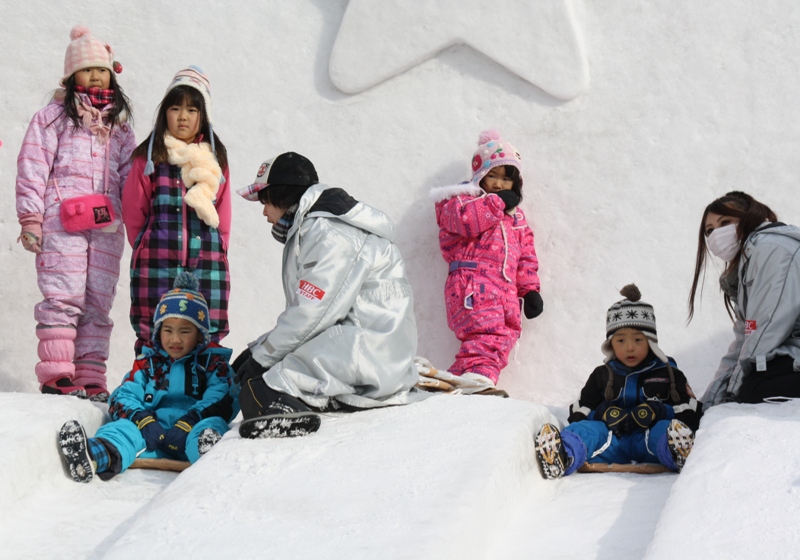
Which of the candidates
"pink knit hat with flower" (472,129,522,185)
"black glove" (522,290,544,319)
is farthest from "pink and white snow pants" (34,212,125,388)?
"black glove" (522,290,544,319)

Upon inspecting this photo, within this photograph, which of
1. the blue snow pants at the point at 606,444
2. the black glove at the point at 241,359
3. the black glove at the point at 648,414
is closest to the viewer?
the blue snow pants at the point at 606,444

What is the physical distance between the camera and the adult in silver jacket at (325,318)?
368 centimetres

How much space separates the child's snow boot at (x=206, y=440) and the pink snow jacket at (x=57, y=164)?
5.15 feet

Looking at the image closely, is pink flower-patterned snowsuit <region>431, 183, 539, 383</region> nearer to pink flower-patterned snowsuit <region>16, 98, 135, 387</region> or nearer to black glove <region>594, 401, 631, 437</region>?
black glove <region>594, 401, 631, 437</region>

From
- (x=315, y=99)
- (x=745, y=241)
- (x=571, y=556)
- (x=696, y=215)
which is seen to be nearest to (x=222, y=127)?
(x=315, y=99)

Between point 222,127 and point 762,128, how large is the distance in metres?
2.88

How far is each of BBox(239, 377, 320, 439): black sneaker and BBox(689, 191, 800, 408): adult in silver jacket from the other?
1613 mm

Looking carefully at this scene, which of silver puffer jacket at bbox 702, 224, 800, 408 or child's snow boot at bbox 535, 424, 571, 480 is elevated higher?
silver puffer jacket at bbox 702, 224, 800, 408

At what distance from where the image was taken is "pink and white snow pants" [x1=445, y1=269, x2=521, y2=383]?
16.6 ft

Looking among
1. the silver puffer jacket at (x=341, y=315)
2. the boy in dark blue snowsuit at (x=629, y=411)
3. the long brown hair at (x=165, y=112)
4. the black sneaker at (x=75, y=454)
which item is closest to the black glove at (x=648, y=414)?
the boy in dark blue snowsuit at (x=629, y=411)

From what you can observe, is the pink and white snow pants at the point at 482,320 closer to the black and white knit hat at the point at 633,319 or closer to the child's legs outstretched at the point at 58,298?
the black and white knit hat at the point at 633,319

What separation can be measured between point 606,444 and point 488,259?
59.7 inches

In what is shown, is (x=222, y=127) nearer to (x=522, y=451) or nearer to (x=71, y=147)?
(x=71, y=147)

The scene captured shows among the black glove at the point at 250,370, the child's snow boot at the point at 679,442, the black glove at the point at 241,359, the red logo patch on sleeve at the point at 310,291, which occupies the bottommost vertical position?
the child's snow boot at the point at 679,442
